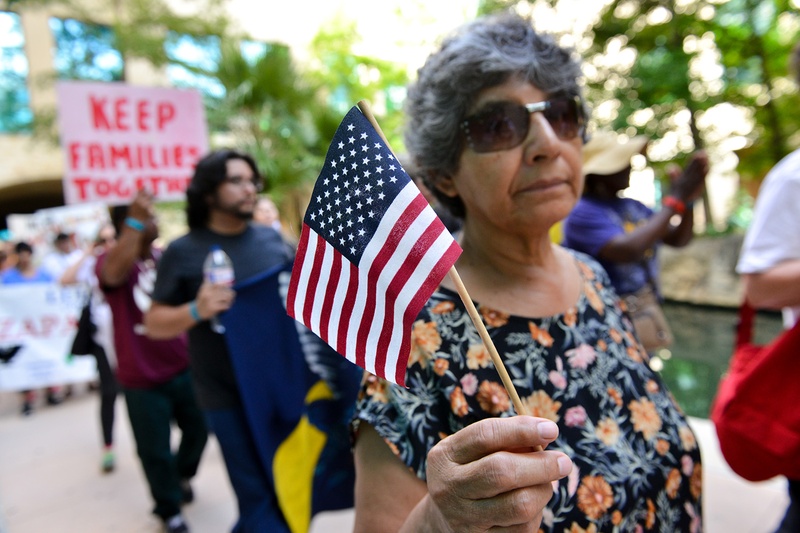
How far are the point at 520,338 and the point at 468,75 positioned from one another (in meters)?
0.63

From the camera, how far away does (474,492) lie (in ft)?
2.69

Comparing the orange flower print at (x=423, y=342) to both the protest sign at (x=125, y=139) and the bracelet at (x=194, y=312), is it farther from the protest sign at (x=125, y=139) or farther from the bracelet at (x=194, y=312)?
the protest sign at (x=125, y=139)

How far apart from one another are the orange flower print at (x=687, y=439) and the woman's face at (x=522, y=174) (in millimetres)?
638

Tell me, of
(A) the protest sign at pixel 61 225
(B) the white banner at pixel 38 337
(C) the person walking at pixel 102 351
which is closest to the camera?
(C) the person walking at pixel 102 351

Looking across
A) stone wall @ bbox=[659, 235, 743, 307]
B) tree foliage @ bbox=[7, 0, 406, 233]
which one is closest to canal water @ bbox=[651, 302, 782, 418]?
stone wall @ bbox=[659, 235, 743, 307]

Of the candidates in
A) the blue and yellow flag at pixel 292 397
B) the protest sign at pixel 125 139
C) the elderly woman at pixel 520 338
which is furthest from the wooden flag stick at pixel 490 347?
the protest sign at pixel 125 139

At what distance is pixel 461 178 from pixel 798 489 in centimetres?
174

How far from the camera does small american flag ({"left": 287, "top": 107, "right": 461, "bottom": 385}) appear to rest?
0.95 metres

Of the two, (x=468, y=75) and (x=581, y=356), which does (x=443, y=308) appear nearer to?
(x=581, y=356)

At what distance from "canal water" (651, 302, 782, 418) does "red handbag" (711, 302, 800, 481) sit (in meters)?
1.91

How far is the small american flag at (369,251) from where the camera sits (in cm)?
95

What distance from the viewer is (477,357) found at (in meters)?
A: 1.18

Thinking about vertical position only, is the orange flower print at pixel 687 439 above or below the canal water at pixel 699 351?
above

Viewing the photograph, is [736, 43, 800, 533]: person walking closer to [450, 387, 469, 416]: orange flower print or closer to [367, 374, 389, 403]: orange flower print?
[450, 387, 469, 416]: orange flower print
